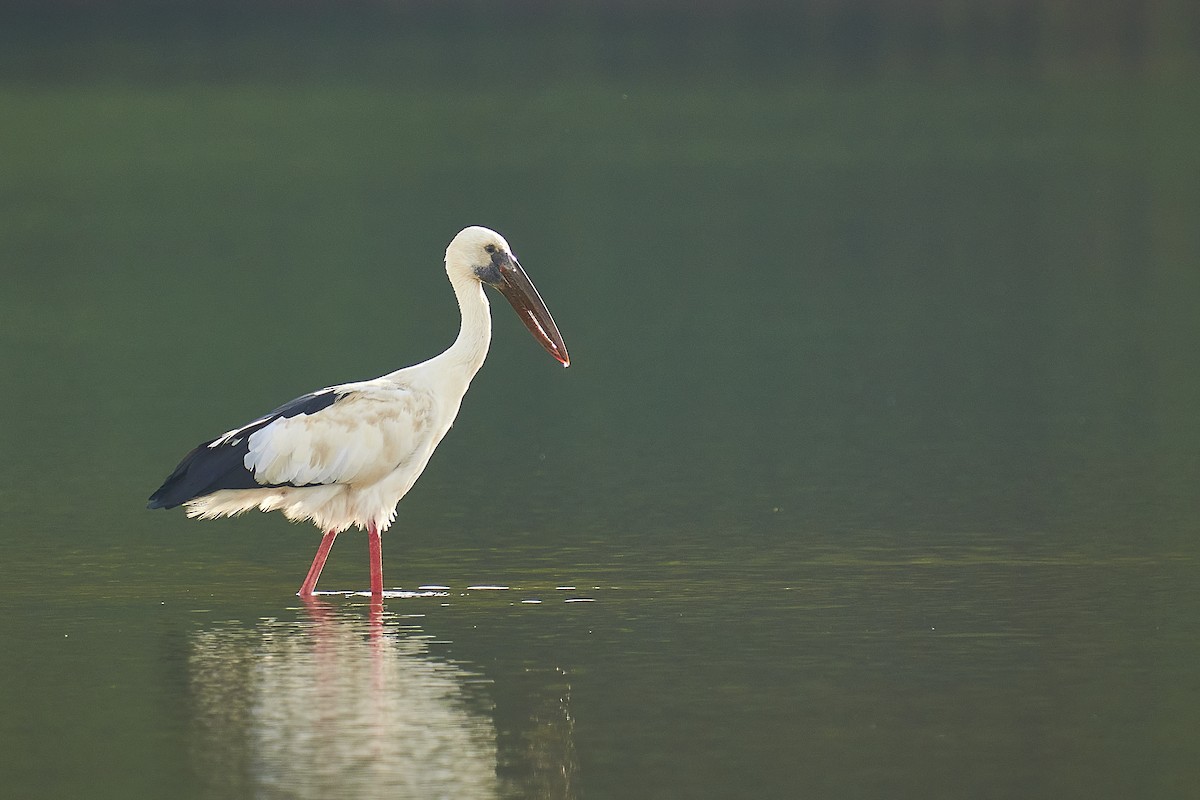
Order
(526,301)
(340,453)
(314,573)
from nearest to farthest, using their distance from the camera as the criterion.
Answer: (314,573)
(340,453)
(526,301)

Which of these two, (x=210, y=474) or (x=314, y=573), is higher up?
(x=210, y=474)

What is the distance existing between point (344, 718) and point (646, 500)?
5.62 m

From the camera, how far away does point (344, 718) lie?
31.1 ft

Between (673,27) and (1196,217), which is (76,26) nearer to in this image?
(673,27)

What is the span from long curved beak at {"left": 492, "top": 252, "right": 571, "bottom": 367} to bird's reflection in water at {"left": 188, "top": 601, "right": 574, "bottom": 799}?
7.64 feet

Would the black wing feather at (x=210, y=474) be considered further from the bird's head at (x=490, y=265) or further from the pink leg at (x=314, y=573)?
the bird's head at (x=490, y=265)

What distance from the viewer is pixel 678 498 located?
1500 centimetres

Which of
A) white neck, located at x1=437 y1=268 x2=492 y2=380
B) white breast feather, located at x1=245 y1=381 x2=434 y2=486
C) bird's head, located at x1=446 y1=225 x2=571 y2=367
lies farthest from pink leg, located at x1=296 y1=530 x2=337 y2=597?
bird's head, located at x1=446 y1=225 x2=571 y2=367

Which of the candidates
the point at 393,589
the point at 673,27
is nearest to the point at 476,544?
the point at 393,589

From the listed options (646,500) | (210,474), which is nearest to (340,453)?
(210,474)

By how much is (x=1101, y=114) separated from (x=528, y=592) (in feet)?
129

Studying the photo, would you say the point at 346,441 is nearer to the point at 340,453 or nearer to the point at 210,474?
the point at 340,453

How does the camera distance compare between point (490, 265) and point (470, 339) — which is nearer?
point (470, 339)

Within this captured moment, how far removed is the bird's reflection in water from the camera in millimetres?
8594
